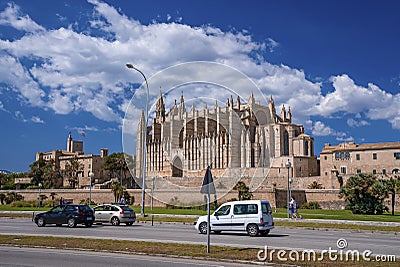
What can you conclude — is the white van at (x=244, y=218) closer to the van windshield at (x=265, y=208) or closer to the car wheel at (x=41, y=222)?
the van windshield at (x=265, y=208)

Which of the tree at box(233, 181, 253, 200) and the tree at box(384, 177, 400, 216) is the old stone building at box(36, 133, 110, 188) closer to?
the tree at box(233, 181, 253, 200)

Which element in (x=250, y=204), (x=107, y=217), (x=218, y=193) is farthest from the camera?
(x=218, y=193)

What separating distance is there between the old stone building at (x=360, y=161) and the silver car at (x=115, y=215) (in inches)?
1701

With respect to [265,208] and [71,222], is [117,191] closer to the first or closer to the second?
[71,222]

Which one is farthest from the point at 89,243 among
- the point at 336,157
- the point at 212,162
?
the point at 212,162

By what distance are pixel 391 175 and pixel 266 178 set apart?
18012 millimetres

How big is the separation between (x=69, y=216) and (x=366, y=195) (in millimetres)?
30843

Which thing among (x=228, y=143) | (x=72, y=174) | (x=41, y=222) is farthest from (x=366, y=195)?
(x=72, y=174)

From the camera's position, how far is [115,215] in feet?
81.8

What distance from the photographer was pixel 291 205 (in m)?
29.4

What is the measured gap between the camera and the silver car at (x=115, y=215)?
24.7m

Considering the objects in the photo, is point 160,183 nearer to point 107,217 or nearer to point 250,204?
point 107,217

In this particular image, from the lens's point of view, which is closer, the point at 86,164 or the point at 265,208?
the point at 265,208

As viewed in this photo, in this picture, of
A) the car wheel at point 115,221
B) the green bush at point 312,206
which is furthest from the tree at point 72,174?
the car wheel at point 115,221
